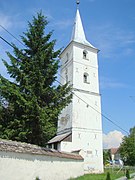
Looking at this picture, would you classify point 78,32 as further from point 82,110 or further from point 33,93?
point 33,93

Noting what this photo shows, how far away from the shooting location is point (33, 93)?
49.9ft

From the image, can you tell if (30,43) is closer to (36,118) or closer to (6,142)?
(36,118)

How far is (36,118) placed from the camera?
1459 centimetres

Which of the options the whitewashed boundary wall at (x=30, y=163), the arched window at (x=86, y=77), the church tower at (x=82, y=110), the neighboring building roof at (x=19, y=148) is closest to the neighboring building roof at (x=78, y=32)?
the church tower at (x=82, y=110)

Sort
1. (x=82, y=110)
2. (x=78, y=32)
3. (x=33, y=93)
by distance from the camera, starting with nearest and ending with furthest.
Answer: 1. (x=33, y=93)
2. (x=82, y=110)
3. (x=78, y=32)

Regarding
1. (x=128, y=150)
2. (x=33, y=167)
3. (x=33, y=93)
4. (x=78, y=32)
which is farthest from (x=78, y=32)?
(x=33, y=167)

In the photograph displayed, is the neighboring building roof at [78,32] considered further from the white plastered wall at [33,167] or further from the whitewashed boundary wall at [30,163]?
the whitewashed boundary wall at [30,163]

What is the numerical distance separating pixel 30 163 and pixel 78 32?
30.8 m

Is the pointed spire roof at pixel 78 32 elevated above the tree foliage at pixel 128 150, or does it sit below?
above

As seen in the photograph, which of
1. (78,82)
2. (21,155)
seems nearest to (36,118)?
(21,155)

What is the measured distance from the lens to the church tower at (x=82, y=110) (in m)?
29.2

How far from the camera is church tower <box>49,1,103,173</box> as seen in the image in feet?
95.9

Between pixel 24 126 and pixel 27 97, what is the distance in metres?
1.92

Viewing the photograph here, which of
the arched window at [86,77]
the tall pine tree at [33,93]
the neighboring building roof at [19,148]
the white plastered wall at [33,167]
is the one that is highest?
the arched window at [86,77]
